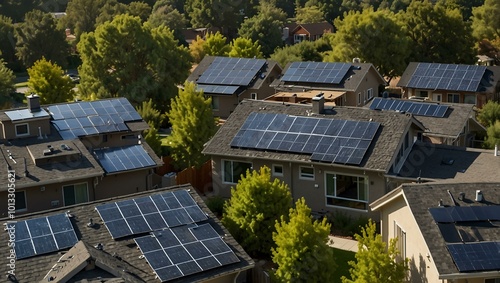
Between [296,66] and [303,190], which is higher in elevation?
[296,66]

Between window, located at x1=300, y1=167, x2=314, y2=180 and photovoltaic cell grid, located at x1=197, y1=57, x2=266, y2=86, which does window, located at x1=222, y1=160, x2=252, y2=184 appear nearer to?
window, located at x1=300, y1=167, x2=314, y2=180

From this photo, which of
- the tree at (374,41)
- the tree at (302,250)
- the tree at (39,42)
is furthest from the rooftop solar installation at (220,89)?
the tree at (39,42)

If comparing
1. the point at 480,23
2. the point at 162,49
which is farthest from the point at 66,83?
the point at 480,23

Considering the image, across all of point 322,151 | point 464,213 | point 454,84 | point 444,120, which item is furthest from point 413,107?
point 464,213

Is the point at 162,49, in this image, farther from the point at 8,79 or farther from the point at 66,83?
the point at 8,79

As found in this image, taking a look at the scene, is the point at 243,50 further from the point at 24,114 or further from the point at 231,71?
the point at 24,114

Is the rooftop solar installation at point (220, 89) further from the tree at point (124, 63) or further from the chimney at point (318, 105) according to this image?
the chimney at point (318, 105)

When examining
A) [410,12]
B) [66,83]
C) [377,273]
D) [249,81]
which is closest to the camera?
[377,273]
